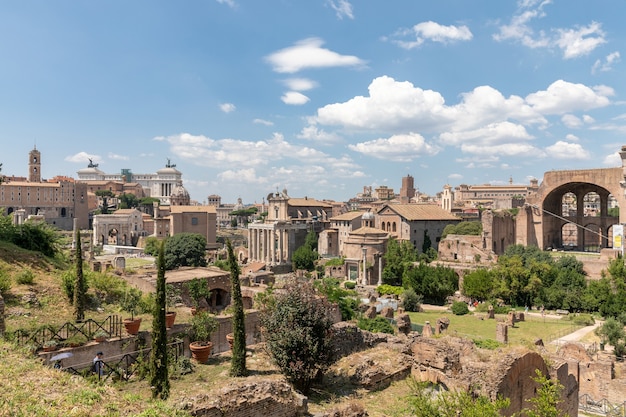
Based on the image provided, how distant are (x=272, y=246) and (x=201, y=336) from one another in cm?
5852

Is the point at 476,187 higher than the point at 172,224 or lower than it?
higher

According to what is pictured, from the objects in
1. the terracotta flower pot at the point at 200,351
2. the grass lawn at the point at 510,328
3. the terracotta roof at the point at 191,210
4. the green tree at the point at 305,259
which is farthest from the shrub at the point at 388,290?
the terracotta roof at the point at 191,210

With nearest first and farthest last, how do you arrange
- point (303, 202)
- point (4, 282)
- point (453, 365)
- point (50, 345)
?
point (50, 345)
point (453, 365)
point (4, 282)
point (303, 202)

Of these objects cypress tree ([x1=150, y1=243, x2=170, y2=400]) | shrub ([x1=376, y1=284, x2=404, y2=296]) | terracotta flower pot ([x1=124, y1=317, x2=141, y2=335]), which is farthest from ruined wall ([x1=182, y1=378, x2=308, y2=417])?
shrub ([x1=376, y1=284, x2=404, y2=296])

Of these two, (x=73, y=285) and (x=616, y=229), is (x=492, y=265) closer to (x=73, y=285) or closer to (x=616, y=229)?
(x=616, y=229)

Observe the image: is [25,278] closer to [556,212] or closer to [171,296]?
[171,296]

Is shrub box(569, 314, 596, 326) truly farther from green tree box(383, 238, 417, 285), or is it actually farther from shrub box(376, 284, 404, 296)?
green tree box(383, 238, 417, 285)

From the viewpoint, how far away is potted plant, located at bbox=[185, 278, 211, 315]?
20766 mm

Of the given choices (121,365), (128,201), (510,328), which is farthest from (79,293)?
(128,201)

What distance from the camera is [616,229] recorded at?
40562 millimetres

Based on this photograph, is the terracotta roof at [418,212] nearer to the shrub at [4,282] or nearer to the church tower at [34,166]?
the shrub at [4,282]

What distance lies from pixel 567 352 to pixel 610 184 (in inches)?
1253

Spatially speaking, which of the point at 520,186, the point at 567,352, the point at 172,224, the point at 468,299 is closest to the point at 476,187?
the point at 520,186

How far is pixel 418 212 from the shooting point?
63250mm
